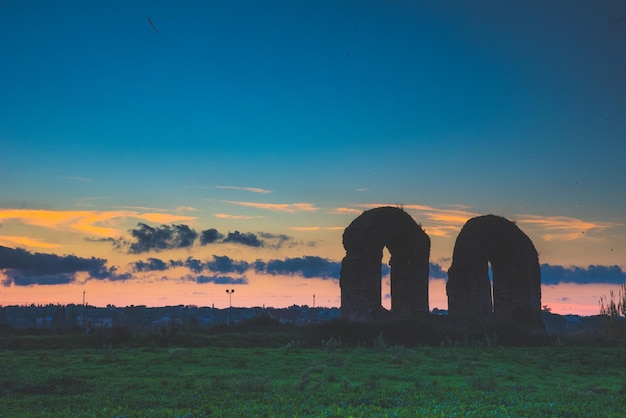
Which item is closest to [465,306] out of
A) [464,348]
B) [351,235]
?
[351,235]

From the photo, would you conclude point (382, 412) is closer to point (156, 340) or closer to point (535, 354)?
point (535, 354)

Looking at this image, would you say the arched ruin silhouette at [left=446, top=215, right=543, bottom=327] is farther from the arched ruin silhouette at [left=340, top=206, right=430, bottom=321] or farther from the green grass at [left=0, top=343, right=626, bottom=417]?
the green grass at [left=0, top=343, right=626, bottom=417]

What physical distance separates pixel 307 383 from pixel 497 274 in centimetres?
3303

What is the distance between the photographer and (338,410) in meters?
13.6

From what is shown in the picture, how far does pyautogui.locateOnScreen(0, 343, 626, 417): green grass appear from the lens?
569 inches

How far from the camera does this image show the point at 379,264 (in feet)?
144

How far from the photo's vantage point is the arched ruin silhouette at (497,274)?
149ft

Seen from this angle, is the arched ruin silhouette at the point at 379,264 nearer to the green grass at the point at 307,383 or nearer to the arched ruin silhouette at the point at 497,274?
the arched ruin silhouette at the point at 497,274

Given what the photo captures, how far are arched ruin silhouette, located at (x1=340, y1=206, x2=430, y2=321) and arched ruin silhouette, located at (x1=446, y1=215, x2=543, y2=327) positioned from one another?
7.51ft

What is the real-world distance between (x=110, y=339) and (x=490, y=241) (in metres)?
26.4

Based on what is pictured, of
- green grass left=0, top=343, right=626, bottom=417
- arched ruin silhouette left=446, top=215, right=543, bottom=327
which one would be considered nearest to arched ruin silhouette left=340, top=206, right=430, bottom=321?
arched ruin silhouette left=446, top=215, right=543, bottom=327

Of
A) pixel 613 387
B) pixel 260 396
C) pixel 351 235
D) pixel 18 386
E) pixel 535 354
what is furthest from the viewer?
pixel 351 235

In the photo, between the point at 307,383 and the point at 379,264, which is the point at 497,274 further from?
the point at 307,383

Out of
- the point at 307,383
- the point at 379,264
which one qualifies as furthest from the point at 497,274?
the point at 307,383
